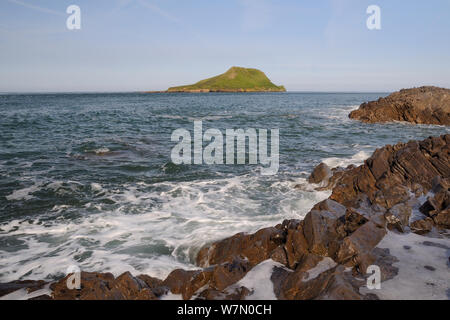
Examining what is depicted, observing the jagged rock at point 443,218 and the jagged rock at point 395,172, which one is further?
the jagged rock at point 395,172

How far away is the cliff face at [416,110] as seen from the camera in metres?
32.0

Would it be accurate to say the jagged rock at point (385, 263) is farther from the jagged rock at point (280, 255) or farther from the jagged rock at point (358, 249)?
the jagged rock at point (280, 255)

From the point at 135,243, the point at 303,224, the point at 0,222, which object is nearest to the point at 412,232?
the point at 303,224

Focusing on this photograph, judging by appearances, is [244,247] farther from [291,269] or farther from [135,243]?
[135,243]

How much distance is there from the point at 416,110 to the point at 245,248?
34.7 metres

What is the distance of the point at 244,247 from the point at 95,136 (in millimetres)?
18662

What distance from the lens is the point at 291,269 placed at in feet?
18.9

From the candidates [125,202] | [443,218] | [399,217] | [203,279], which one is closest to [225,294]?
[203,279]

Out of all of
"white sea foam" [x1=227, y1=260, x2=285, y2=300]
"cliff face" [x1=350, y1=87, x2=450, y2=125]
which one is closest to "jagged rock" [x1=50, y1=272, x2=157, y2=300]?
"white sea foam" [x1=227, y1=260, x2=285, y2=300]

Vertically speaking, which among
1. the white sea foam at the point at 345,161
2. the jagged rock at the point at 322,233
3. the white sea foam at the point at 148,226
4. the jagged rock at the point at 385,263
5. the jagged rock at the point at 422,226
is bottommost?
the white sea foam at the point at 148,226

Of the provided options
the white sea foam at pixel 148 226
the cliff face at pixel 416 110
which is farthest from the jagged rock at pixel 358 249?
→ the cliff face at pixel 416 110

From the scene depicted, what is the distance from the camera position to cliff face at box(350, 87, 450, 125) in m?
32.0

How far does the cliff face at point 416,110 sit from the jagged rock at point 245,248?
31.9 meters

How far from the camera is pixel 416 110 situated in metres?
33.3
